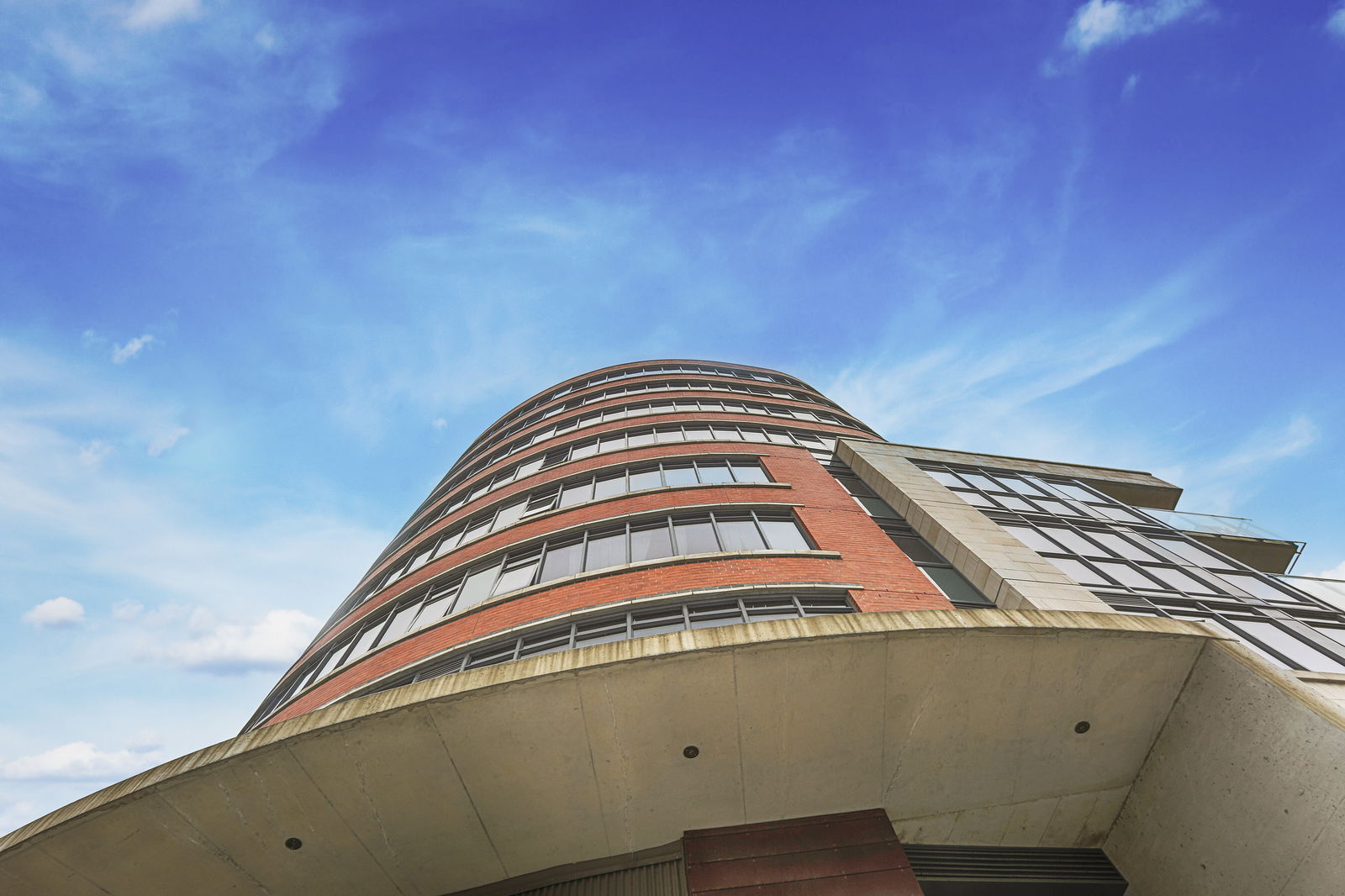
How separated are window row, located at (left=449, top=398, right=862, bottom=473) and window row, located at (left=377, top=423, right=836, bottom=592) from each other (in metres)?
2.14

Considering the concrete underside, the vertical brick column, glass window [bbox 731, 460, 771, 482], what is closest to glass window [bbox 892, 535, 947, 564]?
glass window [bbox 731, 460, 771, 482]

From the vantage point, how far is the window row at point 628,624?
462 inches

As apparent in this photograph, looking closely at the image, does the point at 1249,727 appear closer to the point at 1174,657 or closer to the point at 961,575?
the point at 1174,657

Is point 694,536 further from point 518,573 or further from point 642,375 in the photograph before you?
point 642,375

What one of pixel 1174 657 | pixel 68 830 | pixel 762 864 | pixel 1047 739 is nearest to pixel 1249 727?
pixel 1174 657

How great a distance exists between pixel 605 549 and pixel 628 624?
340 centimetres

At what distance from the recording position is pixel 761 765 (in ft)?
27.6

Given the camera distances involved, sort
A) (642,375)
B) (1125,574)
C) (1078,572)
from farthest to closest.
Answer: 1. (642,375)
2. (1125,574)
3. (1078,572)

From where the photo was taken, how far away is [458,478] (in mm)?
Result: 26547

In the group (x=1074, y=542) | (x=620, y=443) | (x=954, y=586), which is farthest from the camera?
(x=620, y=443)

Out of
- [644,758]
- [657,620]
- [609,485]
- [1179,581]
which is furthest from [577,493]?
[1179,581]

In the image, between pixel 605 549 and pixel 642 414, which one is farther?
pixel 642 414

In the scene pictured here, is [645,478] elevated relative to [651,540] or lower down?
elevated

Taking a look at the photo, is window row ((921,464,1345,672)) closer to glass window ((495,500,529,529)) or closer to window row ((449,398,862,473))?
window row ((449,398,862,473))
